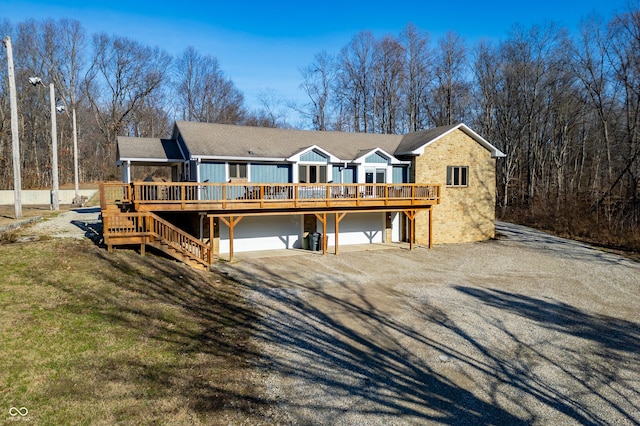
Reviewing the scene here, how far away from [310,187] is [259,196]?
7.94 feet

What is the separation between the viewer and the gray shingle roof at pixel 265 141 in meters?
18.7

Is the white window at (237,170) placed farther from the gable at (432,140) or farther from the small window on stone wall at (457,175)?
the small window on stone wall at (457,175)

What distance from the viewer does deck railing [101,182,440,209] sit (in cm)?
1511

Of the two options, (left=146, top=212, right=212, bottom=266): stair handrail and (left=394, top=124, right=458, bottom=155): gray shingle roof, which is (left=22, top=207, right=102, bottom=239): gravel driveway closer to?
(left=146, top=212, right=212, bottom=266): stair handrail

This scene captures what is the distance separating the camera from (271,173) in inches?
766

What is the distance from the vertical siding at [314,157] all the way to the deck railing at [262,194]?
183 centimetres

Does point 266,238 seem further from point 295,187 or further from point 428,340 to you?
point 428,340

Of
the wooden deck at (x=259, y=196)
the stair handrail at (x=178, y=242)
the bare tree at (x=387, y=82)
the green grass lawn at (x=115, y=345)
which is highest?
the bare tree at (x=387, y=82)

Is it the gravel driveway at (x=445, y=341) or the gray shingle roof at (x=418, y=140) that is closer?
the gravel driveway at (x=445, y=341)

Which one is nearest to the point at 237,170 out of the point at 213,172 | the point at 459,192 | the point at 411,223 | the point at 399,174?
the point at 213,172

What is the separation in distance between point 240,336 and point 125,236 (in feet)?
22.3

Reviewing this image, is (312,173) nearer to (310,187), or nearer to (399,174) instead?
(310,187)

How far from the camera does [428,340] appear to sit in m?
9.51

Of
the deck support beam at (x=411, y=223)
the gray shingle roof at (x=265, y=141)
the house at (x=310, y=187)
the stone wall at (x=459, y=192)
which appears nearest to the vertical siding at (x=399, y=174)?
the house at (x=310, y=187)
